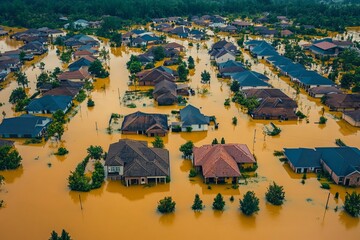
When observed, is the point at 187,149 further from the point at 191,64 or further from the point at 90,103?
the point at 191,64

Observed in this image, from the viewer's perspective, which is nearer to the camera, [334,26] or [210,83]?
[210,83]

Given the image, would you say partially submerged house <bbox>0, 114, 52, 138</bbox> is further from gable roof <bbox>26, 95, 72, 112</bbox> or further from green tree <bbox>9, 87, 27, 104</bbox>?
green tree <bbox>9, 87, 27, 104</bbox>

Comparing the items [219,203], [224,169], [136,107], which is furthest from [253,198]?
[136,107]

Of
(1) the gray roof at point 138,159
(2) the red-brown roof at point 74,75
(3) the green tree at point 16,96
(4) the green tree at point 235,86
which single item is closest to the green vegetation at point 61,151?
(1) the gray roof at point 138,159

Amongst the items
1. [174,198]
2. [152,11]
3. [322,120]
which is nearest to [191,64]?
[322,120]

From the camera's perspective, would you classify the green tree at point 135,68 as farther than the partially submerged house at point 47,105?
Yes

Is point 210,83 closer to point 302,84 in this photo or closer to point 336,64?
point 302,84

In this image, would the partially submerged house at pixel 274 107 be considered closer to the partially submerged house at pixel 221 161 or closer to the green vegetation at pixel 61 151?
the partially submerged house at pixel 221 161
